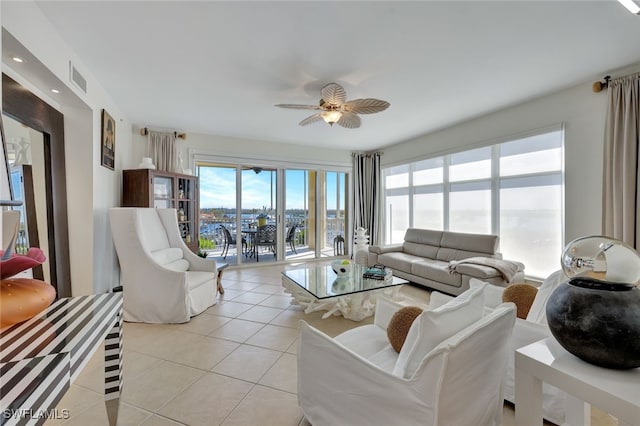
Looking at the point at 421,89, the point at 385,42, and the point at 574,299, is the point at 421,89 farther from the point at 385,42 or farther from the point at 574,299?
the point at 574,299

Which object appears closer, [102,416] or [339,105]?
[102,416]

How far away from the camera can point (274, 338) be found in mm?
2389

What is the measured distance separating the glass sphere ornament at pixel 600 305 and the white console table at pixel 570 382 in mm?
40

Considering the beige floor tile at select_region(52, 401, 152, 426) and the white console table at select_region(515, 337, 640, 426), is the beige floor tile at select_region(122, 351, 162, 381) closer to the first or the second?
the beige floor tile at select_region(52, 401, 152, 426)

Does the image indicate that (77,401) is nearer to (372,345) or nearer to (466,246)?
(372,345)

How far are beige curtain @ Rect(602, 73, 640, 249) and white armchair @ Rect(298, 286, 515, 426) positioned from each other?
8.44ft

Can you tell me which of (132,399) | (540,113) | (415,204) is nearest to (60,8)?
(132,399)

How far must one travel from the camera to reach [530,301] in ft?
5.68

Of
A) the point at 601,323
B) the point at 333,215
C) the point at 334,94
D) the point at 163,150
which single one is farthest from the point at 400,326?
the point at 333,215

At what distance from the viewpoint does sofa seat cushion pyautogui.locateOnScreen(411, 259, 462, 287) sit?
3.37 m

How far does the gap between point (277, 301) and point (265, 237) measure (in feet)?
7.93

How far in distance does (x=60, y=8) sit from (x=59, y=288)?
226 cm

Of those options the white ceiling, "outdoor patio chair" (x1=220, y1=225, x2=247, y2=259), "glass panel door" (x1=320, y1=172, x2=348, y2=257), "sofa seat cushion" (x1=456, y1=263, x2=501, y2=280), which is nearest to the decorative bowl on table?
"sofa seat cushion" (x1=456, y1=263, x2=501, y2=280)

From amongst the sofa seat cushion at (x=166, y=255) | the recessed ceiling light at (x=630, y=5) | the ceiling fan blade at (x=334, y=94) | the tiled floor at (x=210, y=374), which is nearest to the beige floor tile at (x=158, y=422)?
the tiled floor at (x=210, y=374)
